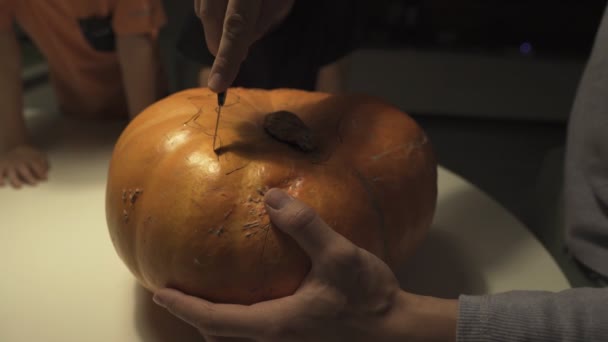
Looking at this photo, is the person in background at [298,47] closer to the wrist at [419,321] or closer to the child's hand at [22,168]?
the child's hand at [22,168]

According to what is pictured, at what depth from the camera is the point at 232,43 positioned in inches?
19.1

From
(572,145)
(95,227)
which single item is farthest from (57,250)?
(572,145)

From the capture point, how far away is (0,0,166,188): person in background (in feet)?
3.05

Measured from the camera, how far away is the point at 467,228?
760mm

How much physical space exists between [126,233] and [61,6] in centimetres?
66

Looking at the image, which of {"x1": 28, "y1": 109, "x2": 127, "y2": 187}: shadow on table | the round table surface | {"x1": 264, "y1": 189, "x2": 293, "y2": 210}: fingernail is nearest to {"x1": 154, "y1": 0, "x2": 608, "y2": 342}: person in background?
{"x1": 264, "y1": 189, "x2": 293, "y2": 210}: fingernail

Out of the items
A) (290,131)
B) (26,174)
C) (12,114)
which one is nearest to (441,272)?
(290,131)

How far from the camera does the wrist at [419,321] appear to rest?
0.47 m

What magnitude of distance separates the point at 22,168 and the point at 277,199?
575 millimetres

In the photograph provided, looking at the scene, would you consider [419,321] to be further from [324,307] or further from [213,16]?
[213,16]

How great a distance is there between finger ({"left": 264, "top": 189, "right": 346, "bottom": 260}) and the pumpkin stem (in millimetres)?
92

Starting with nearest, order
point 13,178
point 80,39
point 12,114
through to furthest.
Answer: point 13,178 < point 12,114 < point 80,39

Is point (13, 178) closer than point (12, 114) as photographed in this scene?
Yes

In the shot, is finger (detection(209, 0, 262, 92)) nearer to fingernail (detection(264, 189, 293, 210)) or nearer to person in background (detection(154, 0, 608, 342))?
person in background (detection(154, 0, 608, 342))
